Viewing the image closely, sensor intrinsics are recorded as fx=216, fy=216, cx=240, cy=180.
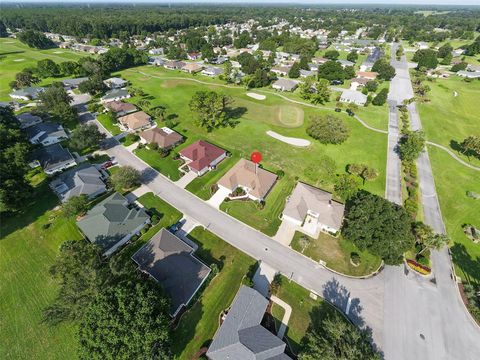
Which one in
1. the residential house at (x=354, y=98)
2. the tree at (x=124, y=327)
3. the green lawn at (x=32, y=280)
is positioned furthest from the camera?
the residential house at (x=354, y=98)

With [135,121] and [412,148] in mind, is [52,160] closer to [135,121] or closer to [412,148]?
[135,121]

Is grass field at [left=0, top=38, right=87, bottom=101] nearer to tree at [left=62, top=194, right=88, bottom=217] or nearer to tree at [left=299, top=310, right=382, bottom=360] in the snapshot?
tree at [left=62, top=194, right=88, bottom=217]

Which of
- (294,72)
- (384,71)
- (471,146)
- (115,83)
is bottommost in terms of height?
(115,83)

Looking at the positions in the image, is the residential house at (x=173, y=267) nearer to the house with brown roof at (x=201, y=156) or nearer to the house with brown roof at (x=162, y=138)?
the house with brown roof at (x=201, y=156)

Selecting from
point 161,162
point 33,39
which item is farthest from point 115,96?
point 33,39

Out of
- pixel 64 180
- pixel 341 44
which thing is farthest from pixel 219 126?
pixel 341 44

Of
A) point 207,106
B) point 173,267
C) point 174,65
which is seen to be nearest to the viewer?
point 173,267

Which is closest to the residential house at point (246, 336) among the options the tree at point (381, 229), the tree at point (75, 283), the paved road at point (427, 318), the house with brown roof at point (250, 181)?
the paved road at point (427, 318)
